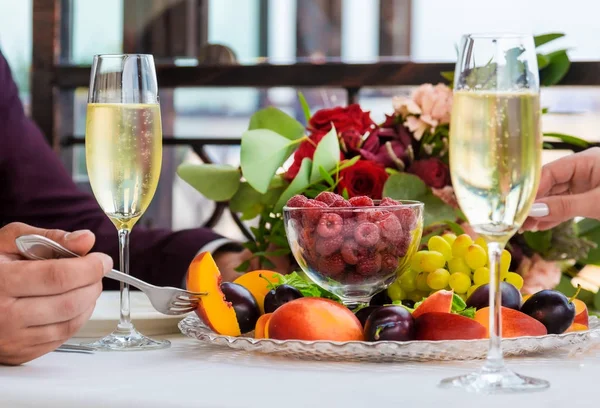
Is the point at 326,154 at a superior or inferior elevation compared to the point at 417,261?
superior

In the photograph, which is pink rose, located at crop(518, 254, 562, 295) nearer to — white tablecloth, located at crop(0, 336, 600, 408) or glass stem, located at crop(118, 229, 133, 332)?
white tablecloth, located at crop(0, 336, 600, 408)

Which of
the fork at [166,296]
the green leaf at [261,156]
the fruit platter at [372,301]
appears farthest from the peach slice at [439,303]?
the green leaf at [261,156]

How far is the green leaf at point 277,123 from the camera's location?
4.83ft

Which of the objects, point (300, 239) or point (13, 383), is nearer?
point (13, 383)

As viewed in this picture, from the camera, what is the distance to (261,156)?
1265 millimetres

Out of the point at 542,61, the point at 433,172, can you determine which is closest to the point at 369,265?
the point at 433,172

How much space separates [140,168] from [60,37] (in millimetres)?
1934

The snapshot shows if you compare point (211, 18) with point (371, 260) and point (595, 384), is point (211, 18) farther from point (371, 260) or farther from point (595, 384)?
point (595, 384)

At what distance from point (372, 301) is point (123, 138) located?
0.33 m

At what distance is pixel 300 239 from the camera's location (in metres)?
0.97

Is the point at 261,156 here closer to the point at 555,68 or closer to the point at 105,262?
the point at 105,262

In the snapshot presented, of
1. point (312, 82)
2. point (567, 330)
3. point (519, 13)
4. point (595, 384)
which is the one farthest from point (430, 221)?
point (519, 13)

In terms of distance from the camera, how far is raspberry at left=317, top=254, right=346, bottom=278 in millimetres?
951

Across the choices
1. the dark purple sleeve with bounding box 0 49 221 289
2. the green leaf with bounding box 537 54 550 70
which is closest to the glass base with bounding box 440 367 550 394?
the green leaf with bounding box 537 54 550 70
